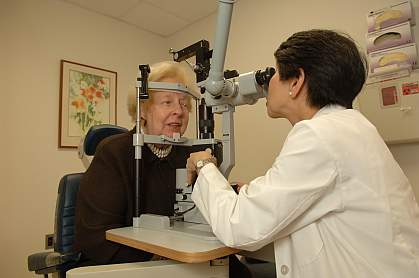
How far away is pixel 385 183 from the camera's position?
78 cm

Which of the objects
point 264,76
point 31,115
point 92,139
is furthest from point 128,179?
point 31,115

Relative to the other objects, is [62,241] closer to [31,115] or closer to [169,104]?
[169,104]

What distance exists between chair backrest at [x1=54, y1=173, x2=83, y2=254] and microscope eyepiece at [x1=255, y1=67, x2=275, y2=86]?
98 cm

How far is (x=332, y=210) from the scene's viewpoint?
0.77 meters

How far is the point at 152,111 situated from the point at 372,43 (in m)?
1.24

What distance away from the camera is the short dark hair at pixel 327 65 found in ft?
2.88

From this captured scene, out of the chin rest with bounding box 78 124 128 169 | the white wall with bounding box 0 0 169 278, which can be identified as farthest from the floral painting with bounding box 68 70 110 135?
the chin rest with bounding box 78 124 128 169

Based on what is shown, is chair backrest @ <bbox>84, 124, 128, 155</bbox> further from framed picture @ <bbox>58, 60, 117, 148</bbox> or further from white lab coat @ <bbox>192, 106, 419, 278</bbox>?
white lab coat @ <bbox>192, 106, 419, 278</bbox>

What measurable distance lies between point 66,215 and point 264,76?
1070 mm

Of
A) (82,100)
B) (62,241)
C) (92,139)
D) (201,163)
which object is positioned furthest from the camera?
(82,100)

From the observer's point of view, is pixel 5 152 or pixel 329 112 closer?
pixel 329 112

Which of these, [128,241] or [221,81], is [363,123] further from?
[128,241]

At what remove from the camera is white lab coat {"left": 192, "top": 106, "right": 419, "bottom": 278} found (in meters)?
0.75

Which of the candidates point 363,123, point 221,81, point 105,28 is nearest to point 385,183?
point 363,123
